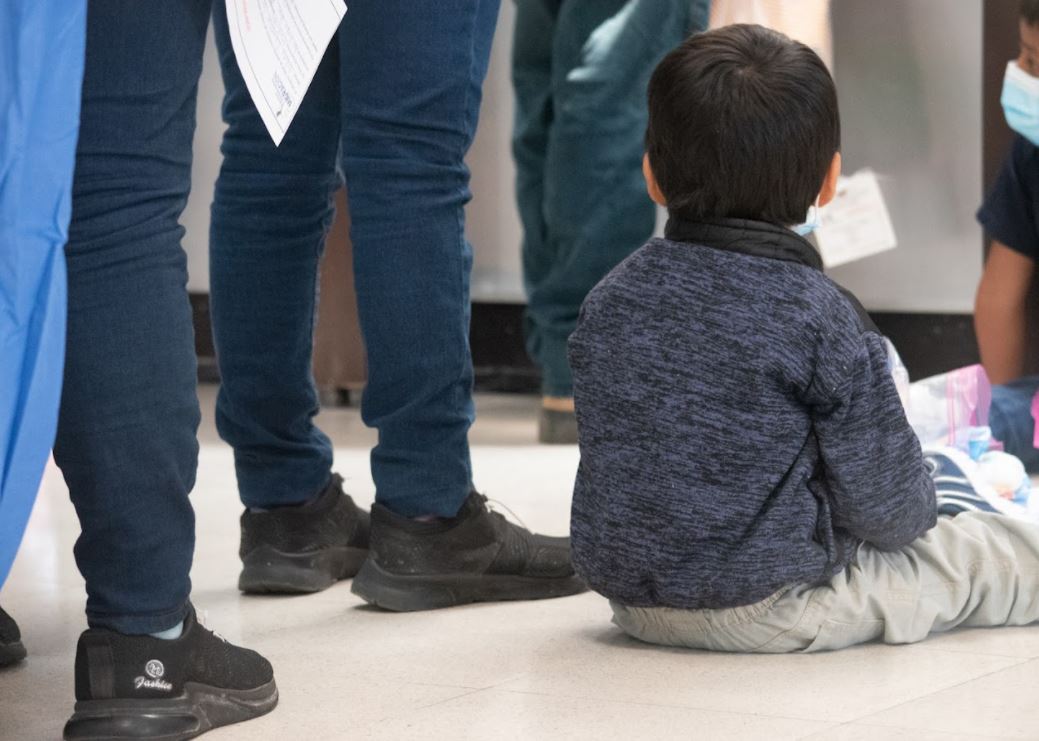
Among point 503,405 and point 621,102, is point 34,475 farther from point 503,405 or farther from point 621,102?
point 503,405

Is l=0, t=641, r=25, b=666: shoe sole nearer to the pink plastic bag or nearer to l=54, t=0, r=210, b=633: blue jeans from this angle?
l=54, t=0, r=210, b=633: blue jeans

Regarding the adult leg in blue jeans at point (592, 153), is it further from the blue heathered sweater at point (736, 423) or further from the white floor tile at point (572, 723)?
the white floor tile at point (572, 723)

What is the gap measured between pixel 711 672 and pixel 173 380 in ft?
1.55

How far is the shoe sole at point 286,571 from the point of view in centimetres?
156

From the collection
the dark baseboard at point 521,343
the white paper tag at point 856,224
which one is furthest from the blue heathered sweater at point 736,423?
the dark baseboard at point 521,343

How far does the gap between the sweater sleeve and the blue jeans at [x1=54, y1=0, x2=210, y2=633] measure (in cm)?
48

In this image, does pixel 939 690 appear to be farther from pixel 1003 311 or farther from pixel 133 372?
pixel 1003 311

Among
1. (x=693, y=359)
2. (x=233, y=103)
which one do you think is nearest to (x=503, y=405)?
(x=233, y=103)

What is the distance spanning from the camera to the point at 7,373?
38.9 inches

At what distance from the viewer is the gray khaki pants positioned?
51.3 inches

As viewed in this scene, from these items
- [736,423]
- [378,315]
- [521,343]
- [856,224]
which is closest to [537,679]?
[736,423]

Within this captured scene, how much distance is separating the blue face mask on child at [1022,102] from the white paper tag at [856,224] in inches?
15.6

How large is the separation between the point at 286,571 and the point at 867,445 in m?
0.59

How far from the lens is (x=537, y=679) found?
1.25 meters
